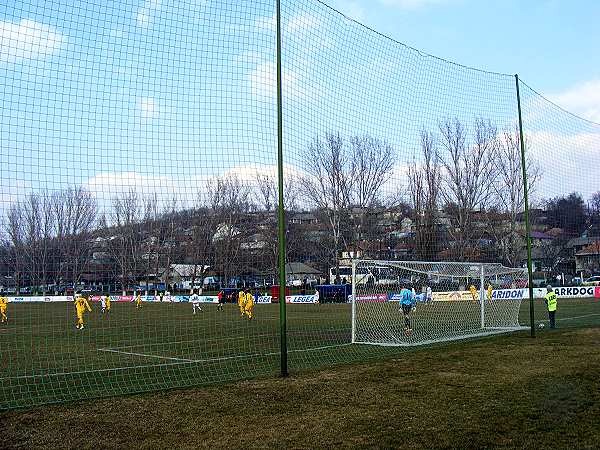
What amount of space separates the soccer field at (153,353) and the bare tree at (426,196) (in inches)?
83.6

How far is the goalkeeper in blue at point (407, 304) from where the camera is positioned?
17.2 m

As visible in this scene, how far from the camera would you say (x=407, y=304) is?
58.5ft

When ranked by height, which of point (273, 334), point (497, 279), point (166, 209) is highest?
point (166, 209)

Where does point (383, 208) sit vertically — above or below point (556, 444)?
above

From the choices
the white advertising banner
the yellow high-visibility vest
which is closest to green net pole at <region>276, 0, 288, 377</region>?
the yellow high-visibility vest

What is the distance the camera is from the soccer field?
34.8 feet

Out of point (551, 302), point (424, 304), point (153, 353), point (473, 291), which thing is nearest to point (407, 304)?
point (424, 304)

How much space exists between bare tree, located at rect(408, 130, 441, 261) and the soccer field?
6.96 ft

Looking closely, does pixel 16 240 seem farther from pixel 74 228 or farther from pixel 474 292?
pixel 474 292

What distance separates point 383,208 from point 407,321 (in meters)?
3.52

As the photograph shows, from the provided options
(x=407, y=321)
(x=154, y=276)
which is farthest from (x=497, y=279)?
(x=154, y=276)

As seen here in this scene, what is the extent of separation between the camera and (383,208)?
619 inches

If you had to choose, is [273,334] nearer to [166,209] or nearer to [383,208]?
[383,208]

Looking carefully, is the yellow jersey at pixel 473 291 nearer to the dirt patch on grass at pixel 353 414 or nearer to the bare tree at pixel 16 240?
the dirt patch on grass at pixel 353 414
